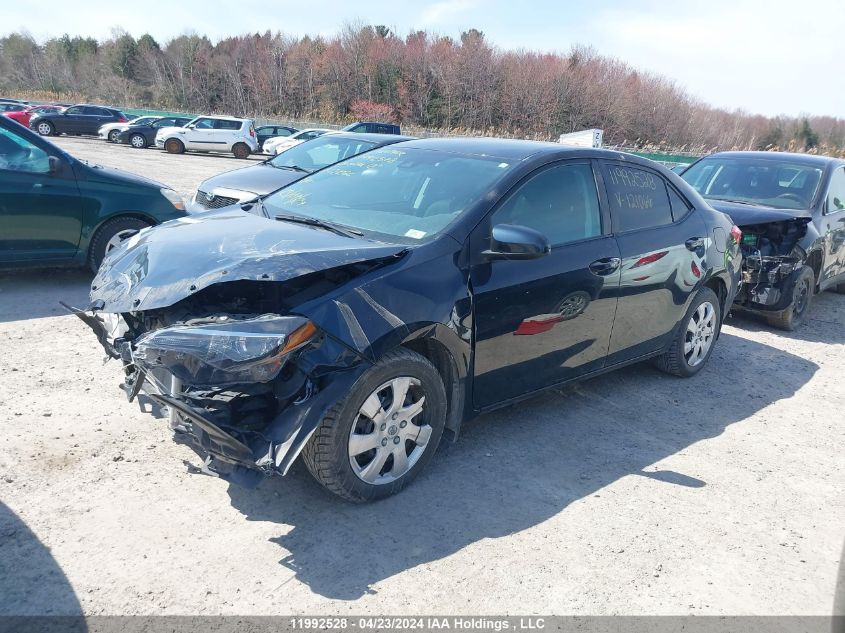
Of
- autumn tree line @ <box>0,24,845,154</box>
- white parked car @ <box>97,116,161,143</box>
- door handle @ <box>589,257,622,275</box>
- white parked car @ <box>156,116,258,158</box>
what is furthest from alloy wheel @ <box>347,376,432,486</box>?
autumn tree line @ <box>0,24,845,154</box>

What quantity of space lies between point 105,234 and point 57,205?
0.52 metres

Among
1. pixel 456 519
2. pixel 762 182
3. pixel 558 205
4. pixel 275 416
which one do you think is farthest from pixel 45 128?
pixel 456 519

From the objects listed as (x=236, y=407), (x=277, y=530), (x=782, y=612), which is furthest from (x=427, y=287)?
(x=782, y=612)

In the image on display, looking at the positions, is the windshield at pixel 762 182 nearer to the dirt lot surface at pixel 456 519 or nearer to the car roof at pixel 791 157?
the car roof at pixel 791 157

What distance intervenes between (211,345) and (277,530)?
37.1 inches

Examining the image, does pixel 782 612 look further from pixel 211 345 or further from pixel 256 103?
pixel 256 103

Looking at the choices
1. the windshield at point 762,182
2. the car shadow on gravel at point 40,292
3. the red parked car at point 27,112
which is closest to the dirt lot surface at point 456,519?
the car shadow on gravel at point 40,292

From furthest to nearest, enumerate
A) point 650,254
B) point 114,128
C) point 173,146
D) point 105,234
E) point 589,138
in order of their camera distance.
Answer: point 114,128
point 173,146
point 589,138
point 105,234
point 650,254

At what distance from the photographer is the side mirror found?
3.58 m

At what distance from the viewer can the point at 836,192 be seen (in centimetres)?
798

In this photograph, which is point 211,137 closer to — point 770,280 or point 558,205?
point 770,280

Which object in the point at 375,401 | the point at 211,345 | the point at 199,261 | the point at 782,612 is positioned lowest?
the point at 782,612

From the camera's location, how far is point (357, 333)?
3.08 m

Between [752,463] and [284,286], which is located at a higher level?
[284,286]
